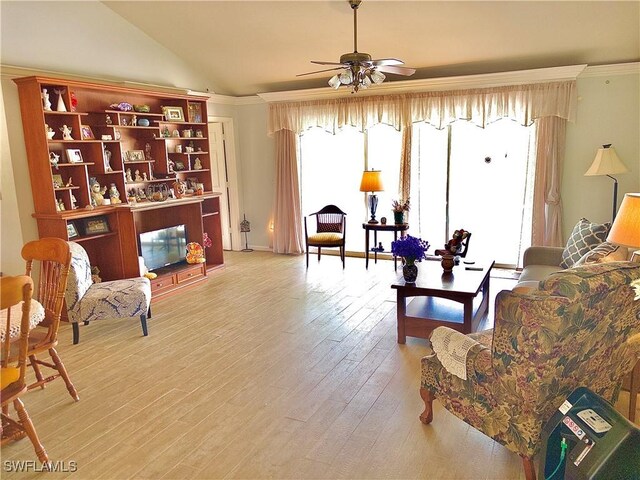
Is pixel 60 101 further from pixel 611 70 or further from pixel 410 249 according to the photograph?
pixel 611 70

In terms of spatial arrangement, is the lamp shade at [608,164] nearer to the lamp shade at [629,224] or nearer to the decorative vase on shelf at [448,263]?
the decorative vase on shelf at [448,263]

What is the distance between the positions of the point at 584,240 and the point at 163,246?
4.56 metres

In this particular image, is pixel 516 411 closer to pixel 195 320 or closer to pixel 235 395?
pixel 235 395

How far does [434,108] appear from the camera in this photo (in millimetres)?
6152

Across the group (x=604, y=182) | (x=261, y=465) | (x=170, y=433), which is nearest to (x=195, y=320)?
(x=170, y=433)

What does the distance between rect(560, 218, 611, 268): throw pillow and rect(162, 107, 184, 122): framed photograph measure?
15.5 feet

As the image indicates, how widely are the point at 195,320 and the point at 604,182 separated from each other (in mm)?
4938

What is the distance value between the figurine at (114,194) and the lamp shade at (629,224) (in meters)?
4.65

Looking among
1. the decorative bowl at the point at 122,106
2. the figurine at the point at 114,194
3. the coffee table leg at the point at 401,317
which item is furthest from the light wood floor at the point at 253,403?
the decorative bowl at the point at 122,106

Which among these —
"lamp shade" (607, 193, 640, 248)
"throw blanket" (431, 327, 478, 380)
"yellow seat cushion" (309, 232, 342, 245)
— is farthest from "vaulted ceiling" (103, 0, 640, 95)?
"throw blanket" (431, 327, 478, 380)

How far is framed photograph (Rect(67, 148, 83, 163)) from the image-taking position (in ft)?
15.4

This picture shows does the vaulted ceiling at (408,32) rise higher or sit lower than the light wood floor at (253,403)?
higher

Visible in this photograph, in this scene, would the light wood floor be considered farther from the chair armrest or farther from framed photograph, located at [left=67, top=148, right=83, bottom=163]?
framed photograph, located at [left=67, top=148, right=83, bottom=163]

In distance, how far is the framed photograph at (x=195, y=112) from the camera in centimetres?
625
